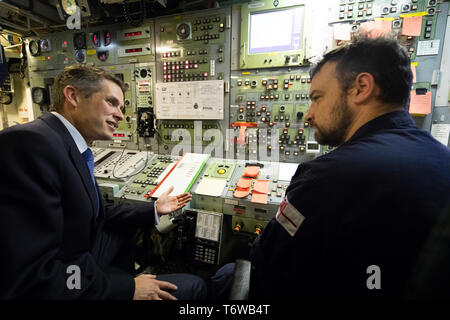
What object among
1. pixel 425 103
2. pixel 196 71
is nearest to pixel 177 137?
pixel 196 71

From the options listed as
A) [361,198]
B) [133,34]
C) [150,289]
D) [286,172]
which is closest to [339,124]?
[361,198]

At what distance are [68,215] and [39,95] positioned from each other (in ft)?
9.56

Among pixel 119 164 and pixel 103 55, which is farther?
pixel 103 55

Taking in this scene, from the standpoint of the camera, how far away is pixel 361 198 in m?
0.56

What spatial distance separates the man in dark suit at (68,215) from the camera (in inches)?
23.7

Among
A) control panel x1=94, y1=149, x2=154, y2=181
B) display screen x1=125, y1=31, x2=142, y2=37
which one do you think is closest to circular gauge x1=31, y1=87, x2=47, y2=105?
control panel x1=94, y1=149, x2=154, y2=181

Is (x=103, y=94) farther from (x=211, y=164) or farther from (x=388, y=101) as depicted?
(x=388, y=101)

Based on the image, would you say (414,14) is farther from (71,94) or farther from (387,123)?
(71,94)

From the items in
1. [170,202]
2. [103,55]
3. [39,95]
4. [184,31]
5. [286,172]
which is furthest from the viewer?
[39,95]

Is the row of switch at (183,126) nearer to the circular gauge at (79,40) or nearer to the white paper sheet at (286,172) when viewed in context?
the white paper sheet at (286,172)

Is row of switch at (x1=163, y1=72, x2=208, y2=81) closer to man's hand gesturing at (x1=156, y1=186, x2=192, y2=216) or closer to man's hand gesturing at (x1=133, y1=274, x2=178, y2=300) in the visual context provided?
man's hand gesturing at (x1=156, y1=186, x2=192, y2=216)

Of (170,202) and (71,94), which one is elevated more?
(71,94)

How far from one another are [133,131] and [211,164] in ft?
4.27

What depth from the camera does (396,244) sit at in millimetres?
530
